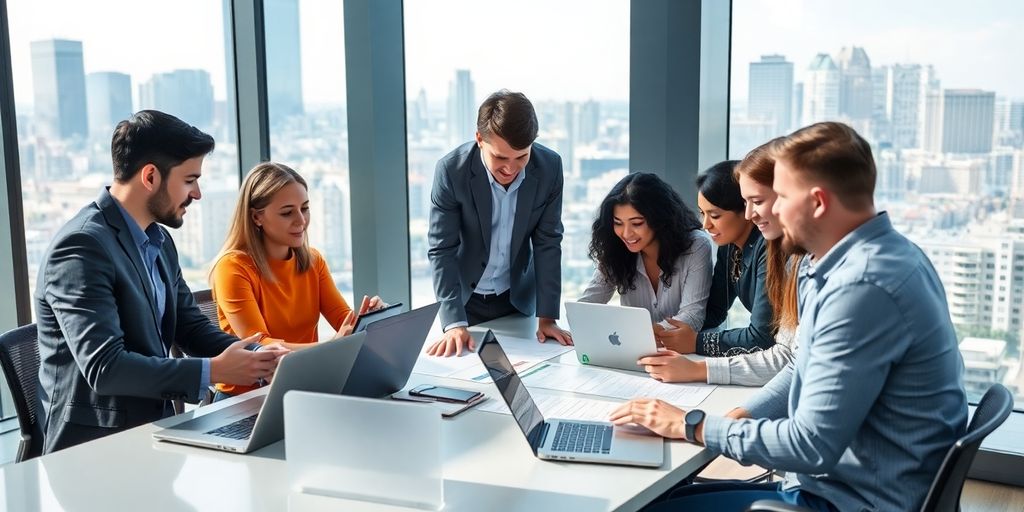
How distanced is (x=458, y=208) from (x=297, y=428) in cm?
174

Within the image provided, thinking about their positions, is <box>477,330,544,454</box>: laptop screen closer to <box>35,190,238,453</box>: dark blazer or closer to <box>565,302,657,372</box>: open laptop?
<box>565,302,657,372</box>: open laptop

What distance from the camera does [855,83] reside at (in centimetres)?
347

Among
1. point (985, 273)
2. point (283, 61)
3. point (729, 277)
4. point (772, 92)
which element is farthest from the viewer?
point (283, 61)

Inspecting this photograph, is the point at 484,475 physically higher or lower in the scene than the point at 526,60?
lower

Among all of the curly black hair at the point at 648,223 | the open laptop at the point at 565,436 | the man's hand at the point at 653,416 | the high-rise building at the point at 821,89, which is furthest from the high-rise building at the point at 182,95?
the man's hand at the point at 653,416

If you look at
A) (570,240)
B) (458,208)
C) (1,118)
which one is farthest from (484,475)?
(1,118)

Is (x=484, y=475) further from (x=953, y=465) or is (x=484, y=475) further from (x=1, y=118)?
(x=1, y=118)

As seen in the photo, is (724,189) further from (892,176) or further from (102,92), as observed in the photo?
(102,92)

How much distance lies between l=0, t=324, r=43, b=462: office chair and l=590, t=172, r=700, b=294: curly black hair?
169cm

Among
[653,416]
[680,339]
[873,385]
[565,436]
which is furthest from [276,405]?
[680,339]

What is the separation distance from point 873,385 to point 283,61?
11.5 ft

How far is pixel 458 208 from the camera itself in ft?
10.8

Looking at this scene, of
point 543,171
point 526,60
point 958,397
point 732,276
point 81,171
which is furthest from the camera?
point 526,60

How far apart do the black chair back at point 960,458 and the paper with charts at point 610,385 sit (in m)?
0.64
